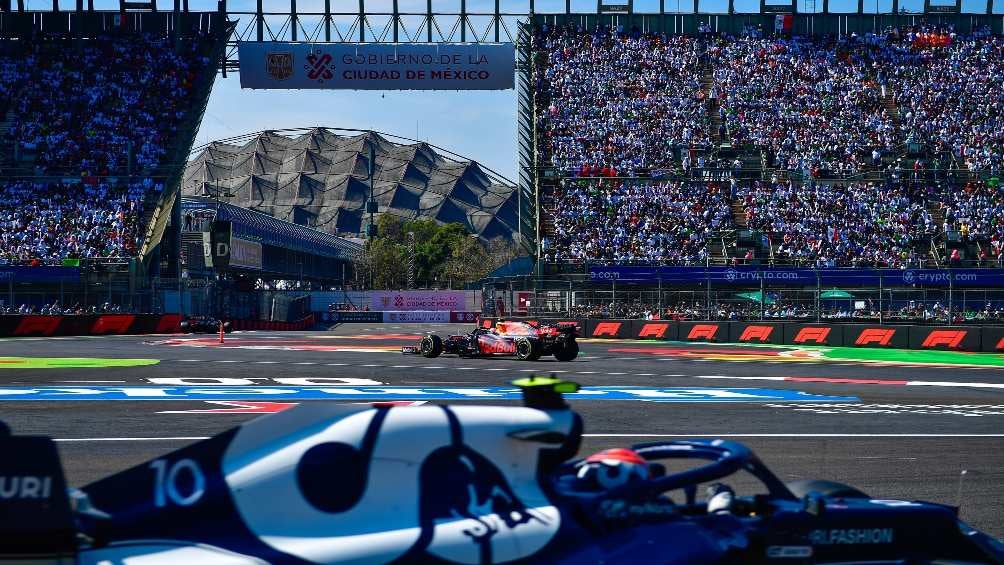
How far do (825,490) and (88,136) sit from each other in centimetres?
4961

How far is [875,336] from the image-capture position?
32062mm

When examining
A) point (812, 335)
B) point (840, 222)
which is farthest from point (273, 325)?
point (812, 335)

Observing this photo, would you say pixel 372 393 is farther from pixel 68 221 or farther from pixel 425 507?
pixel 68 221

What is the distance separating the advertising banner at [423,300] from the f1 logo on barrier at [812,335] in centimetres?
3079

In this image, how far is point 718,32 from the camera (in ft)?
183

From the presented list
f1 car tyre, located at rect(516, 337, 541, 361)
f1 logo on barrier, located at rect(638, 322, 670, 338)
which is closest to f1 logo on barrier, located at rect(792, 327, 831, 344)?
f1 logo on barrier, located at rect(638, 322, 670, 338)

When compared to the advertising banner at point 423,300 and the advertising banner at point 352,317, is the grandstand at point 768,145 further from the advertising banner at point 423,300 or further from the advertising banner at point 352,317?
the advertising banner at point 352,317

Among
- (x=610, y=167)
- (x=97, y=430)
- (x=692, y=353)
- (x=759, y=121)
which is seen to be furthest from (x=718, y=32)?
(x=97, y=430)

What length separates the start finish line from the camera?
1636 centimetres

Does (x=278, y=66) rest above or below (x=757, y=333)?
above

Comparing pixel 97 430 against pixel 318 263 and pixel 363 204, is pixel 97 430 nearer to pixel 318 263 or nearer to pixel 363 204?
pixel 318 263

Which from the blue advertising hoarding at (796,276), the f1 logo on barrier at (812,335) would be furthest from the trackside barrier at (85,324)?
the f1 logo on barrier at (812,335)

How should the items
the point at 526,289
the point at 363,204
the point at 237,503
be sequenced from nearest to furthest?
the point at 237,503 < the point at 526,289 < the point at 363,204

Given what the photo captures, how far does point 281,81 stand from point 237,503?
5019 cm
